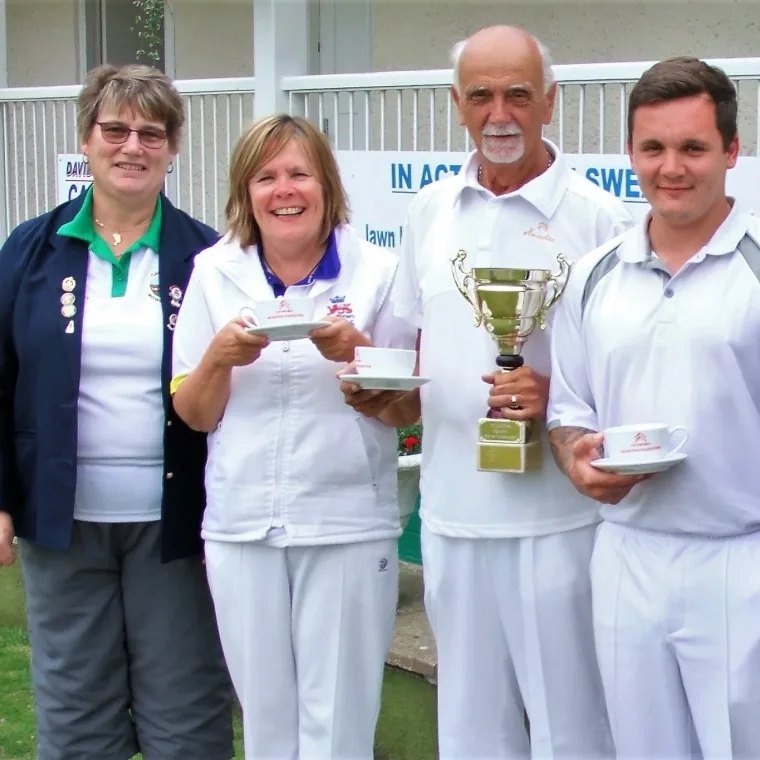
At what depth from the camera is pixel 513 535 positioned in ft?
10.8

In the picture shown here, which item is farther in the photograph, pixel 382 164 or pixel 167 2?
pixel 167 2

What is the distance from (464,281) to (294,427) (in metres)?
0.57

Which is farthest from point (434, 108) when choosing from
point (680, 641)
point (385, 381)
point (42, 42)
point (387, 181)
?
point (42, 42)

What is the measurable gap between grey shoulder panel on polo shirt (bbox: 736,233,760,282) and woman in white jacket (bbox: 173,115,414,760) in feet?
3.18

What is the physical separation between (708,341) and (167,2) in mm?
6914

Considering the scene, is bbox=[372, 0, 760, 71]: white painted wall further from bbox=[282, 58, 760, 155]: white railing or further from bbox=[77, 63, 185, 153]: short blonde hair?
bbox=[77, 63, 185, 153]: short blonde hair

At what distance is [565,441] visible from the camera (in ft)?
10.3

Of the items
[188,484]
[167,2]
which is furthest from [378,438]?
[167,2]

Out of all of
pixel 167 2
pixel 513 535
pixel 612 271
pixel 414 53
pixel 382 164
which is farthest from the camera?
pixel 167 2

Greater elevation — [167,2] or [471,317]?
[167,2]

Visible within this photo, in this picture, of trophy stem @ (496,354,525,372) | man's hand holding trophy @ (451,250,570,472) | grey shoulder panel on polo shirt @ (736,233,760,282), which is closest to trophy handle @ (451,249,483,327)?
man's hand holding trophy @ (451,250,570,472)

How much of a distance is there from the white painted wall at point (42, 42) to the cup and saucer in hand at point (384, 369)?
7686 mm

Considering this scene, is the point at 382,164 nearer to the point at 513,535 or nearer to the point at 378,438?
the point at 378,438

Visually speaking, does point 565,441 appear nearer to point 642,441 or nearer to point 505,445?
point 505,445
